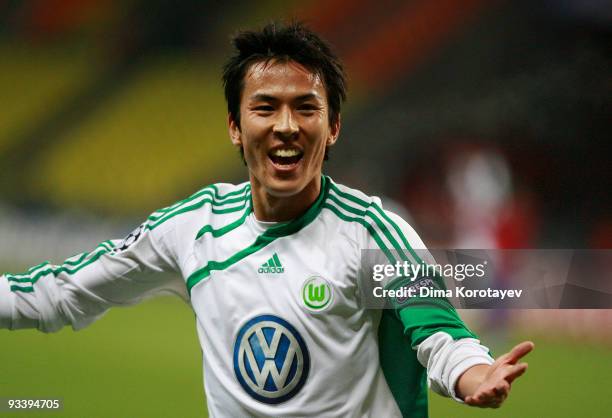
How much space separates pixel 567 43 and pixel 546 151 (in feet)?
1.25

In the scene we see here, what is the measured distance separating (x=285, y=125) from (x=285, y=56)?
0.56 ft

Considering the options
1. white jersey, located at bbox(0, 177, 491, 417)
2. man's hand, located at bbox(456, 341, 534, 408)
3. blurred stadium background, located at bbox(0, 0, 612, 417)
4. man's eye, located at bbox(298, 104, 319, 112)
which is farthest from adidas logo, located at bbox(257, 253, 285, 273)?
blurred stadium background, located at bbox(0, 0, 612, 417)

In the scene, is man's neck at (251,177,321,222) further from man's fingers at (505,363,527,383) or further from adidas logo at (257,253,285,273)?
man's fingers at (505,363,527,383)

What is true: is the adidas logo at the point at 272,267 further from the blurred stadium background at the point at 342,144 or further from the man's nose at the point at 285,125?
the blurred stadium background at the point at 342,144

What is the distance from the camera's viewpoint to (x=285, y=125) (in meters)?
1.59

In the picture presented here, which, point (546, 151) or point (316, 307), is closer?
point (316, 307)

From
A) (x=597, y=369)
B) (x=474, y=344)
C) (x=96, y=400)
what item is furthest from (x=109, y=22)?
(x=597, y=369)

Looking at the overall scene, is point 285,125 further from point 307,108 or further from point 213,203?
point 213,203

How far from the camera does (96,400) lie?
2.57m

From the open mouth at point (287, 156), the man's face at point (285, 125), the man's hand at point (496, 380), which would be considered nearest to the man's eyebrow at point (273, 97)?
the man's face at point (285, 125)

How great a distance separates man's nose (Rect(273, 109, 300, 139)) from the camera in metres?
1.59

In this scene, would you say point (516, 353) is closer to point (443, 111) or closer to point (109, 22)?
point (443, 111)

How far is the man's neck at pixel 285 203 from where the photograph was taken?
5.41 feet

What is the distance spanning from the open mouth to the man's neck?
68 millimetres
